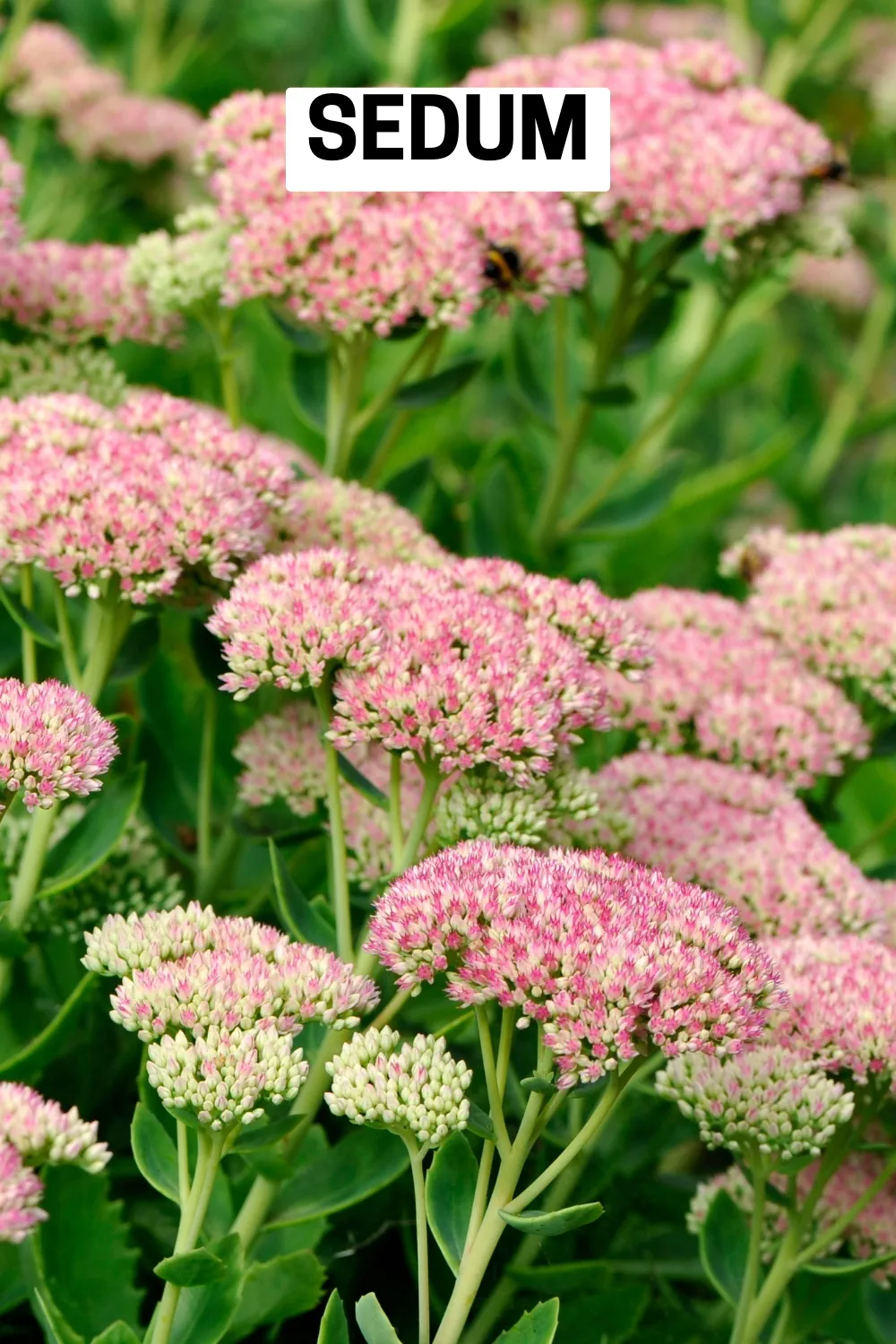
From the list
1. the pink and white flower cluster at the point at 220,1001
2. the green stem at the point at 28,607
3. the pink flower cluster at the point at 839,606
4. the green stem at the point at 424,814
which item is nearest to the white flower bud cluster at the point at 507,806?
the green stem at the point at 424,814

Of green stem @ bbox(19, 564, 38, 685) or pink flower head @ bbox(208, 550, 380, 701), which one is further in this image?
green stem @ bbox(19, 564, 38, 685)

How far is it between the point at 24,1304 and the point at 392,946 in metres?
0.80

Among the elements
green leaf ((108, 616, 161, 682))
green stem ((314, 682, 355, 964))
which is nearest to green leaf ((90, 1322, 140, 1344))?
green stem ((314, 682, 355, 964))

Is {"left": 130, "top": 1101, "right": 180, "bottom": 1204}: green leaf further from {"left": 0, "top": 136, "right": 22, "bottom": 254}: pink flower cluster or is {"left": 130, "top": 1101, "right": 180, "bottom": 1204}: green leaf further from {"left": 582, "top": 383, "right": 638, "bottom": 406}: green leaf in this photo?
{"left": 582, "top": 383, "right": 638, "bottom": 406}: green leaf

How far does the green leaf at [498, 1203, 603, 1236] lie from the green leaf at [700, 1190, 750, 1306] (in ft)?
1.16

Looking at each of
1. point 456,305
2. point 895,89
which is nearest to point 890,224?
point 895,89

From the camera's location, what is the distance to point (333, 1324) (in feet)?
4.53

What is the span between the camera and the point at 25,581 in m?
1.75

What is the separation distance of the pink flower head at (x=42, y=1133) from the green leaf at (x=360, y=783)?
0.50 meters

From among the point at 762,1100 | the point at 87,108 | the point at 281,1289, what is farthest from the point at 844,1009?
the point at 87,108

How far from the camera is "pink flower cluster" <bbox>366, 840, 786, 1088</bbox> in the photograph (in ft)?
4.28

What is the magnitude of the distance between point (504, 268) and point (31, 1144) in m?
1.22

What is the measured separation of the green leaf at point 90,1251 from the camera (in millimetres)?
1623

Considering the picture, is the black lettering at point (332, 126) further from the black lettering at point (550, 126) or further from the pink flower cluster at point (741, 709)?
the pink flower cluster at point (741, 709)
